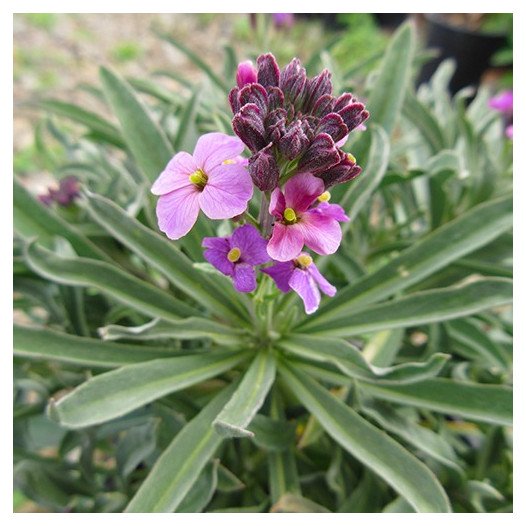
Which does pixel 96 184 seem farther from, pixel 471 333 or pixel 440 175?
pixel 471 333

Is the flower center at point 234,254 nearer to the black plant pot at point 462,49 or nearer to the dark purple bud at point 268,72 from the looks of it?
the dark purple bud at point 268,72

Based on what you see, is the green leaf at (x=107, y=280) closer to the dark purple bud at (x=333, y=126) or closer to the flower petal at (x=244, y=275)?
the flower petal at (x=244, y=275)

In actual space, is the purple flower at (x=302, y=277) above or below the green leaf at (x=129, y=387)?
above

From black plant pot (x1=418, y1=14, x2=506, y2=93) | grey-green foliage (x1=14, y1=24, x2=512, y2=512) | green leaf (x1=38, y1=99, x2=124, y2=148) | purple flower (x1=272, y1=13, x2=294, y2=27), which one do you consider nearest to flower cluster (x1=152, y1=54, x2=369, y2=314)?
grey-green foliage (x1=14, y1=24, x2=512, y2=512)

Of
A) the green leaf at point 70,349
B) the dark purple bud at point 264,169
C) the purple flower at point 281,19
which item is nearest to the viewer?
the dark purple bud at point 264,169

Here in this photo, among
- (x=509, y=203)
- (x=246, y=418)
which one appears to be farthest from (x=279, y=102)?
(x=509, y=203)

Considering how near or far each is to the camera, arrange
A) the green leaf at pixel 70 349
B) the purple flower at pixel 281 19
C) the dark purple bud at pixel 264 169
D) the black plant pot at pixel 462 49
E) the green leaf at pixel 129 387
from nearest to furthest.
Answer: the dark purple bud at pixel 264 169, the green leaf at pixel 129 387, the green leaf at pixel 70 349, the purple flower at pixel 281 19, the black plant pot at pixel 462 49

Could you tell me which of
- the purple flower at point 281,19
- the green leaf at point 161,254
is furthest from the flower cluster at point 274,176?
the purple flower at point 281,19

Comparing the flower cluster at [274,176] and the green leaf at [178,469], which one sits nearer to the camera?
the flower cluster at [274,176]

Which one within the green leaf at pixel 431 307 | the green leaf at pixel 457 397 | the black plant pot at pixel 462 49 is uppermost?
the black plant pot at pixel 462 49

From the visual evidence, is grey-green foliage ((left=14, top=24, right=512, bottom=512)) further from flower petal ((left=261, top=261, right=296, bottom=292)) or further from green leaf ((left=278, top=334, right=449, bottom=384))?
flower petal ((left=261, top=261, right=296, bottom=292))
